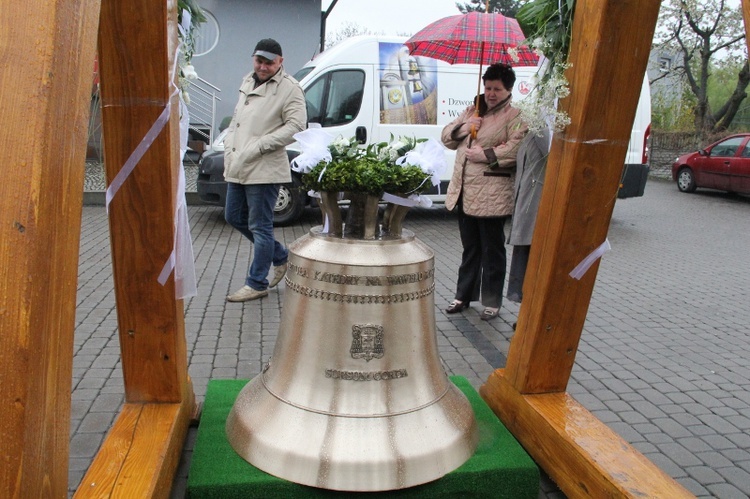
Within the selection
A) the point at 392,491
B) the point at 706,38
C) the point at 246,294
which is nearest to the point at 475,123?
the point at 246,294

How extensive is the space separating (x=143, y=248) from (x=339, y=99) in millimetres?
7167

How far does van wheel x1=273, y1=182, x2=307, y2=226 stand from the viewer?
9.55 m

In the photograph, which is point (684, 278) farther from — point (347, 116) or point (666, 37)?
point (666, 37)

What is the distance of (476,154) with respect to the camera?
4.80m

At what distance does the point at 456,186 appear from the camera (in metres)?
5.01

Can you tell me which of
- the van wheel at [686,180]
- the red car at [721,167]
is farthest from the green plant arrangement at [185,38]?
the van wheel at [686,180]

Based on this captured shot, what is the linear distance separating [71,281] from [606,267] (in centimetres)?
743

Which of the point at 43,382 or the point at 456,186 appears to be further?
the point at 456,186

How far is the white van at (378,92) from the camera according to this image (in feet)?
31.2

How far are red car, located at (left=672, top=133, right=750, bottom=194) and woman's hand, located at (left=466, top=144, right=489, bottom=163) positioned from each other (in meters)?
13.4

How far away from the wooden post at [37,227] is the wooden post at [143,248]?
105 cm

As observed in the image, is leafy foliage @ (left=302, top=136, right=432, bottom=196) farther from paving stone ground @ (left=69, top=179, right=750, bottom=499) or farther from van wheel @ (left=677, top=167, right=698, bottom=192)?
van wheel @ (left=677, top=167, right=698, bottom=192)

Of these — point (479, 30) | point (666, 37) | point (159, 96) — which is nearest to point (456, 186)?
point (479, 30)

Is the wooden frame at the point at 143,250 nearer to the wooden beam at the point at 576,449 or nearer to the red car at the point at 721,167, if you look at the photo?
the wooden beam at the point at 576,449
